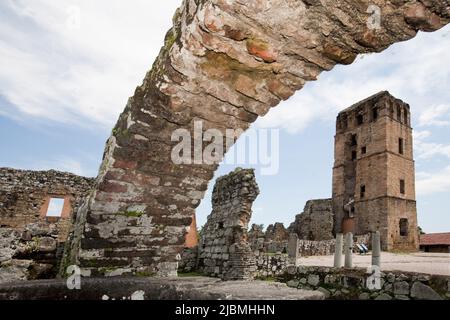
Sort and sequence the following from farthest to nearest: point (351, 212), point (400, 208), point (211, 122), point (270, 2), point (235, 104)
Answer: point (351, 212)
point (400, 208)
point (211, 122)
point (235, 104)
point (270, 2)

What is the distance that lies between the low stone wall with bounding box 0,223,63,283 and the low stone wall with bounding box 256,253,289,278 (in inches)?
294

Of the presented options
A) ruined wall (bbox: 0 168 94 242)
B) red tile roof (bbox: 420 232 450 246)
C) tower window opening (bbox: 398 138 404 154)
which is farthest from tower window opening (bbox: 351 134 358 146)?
ruined wall (bbox: 0 168 94 242)

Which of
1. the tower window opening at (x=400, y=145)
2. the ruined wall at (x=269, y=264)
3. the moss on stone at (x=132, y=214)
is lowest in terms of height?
the ruined wall at (x=269, y=264)

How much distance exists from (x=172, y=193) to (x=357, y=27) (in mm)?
2701

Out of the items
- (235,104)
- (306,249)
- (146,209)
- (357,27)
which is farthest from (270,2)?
(306,249)

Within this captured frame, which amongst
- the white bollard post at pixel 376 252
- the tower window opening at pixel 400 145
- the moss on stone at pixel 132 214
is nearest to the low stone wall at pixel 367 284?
the white bollard post at pixel 376 252

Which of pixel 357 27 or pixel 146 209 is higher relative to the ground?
pixel 357 27

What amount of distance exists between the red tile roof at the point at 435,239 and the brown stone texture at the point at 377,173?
397 cm

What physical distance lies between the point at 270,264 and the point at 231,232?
232cm

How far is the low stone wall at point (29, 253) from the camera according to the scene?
175 inches

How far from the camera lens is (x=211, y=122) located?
340 centimetres

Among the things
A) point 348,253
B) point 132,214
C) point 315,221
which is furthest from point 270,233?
point 132,214

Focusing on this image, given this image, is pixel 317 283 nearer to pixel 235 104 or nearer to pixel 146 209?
pixel 146 209

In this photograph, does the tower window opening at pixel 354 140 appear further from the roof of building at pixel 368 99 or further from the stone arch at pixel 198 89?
the stone arch at pixel 198 89
